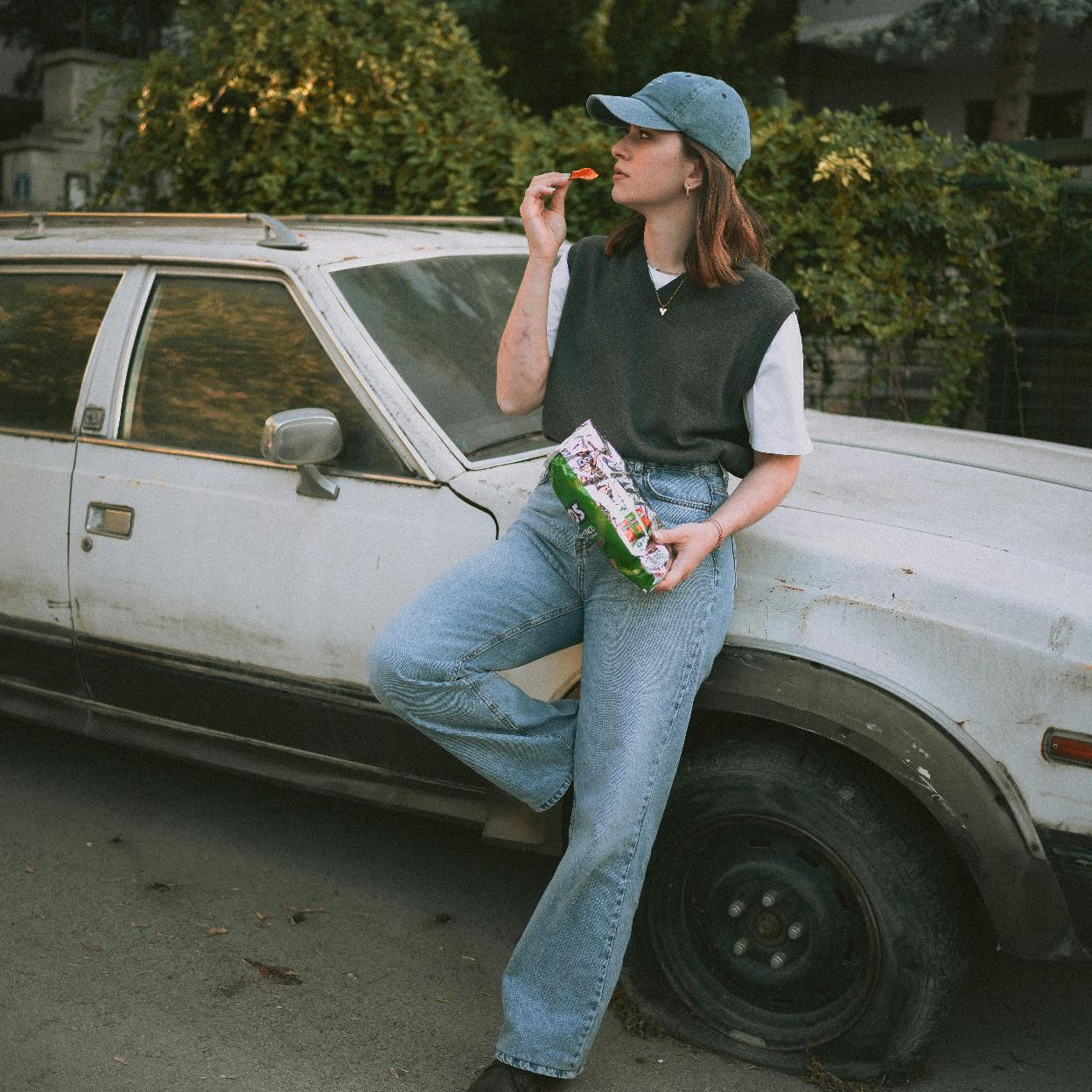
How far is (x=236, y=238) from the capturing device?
12.6 feet

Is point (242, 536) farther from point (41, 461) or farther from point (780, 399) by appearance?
point (780, 399)

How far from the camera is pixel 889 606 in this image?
2.68 m

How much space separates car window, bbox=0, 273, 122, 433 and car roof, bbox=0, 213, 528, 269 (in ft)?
0.30

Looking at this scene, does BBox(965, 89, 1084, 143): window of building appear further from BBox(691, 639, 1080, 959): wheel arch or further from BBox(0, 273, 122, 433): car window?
BBox(691, 639, 1080, 959): wheel arch

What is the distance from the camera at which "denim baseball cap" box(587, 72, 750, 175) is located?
2.65 metres

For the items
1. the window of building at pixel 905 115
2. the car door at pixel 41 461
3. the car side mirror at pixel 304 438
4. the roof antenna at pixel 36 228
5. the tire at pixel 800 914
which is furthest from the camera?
the window of building at pixel 905 115

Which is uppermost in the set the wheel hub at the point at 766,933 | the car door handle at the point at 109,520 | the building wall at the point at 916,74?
the building wall at the point at 916,74

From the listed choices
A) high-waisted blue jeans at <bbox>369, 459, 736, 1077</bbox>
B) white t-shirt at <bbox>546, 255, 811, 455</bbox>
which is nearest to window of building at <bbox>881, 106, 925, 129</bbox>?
white t-shirt at <bbox>546, 255, 811, 455</bbox>

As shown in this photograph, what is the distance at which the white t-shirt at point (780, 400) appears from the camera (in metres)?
2.68

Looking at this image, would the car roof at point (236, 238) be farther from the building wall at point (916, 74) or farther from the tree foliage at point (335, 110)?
the building wall at point (916, 74)

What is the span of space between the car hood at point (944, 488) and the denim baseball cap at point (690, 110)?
0.83 metres

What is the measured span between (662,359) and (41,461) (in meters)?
2.00

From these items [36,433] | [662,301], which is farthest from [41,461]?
[662,301]

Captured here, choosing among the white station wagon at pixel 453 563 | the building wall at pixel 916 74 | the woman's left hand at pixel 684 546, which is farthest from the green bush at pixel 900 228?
the building wall at pixel 916 74
